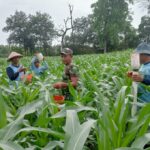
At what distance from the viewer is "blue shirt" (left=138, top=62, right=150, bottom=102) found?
11.3 feet

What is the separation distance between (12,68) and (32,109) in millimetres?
3300

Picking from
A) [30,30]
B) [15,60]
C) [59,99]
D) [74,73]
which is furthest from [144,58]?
[30,30]

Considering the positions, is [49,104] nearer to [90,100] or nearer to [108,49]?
[90,100]

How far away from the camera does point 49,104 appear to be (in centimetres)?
306

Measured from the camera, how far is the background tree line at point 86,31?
55.4 m

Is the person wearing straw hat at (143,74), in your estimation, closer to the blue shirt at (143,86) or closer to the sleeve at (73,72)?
the blue shirt at (143,86)

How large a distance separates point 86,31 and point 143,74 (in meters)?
61.4

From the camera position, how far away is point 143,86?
358 centimetres

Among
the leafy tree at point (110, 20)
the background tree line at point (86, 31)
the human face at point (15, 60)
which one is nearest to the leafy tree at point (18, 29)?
the background tree line at point (86, 31)

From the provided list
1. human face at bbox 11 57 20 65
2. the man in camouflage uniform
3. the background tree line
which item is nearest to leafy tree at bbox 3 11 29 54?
the background tree line

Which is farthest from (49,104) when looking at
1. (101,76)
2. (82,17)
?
(82,17)

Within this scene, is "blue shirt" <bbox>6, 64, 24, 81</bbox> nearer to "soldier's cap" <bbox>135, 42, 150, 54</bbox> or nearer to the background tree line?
"soldier's cap" <bbox>135, 42, 150, 54</bbox>

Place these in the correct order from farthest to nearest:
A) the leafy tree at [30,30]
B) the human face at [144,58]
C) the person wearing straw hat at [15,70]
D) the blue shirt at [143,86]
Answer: the leafy tree at [30,30] → the person wearing straw hat at [15,70] → the human face at [144,58] → the blue shirt at [143,86]

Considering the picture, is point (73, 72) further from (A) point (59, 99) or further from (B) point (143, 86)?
(B) point (143, 86)
